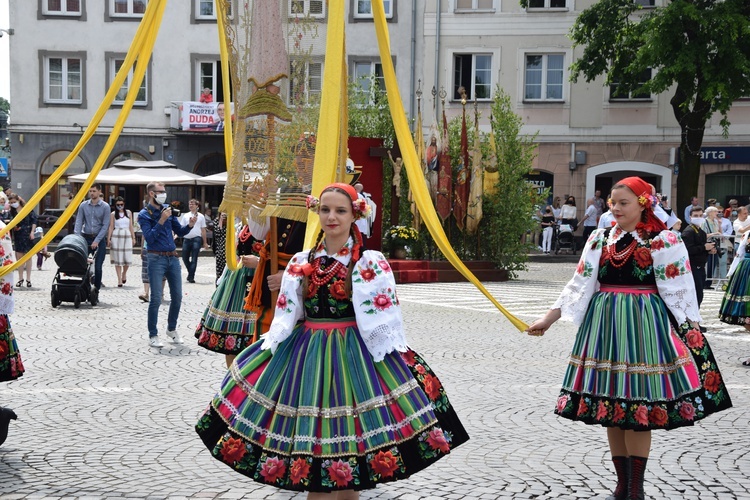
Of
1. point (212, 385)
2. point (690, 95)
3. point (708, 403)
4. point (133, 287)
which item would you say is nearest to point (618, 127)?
point (690, 95)

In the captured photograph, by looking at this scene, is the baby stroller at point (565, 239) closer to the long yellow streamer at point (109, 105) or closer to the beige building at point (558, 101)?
the beige building at point (558, 101)

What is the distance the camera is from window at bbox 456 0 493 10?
107 feet

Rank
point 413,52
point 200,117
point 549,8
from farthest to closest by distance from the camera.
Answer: point 200,117 < point 413,52 < point 549,8

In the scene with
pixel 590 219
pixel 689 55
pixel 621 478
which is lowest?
pixel 621 478

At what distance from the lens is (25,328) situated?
41.6 ft

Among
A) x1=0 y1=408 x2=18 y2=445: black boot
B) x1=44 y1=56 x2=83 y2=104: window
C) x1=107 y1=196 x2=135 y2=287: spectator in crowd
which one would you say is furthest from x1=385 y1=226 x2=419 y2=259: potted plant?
x1=44 y1=56 x2=83 y2=104: window

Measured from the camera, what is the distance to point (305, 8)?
19.1 feet

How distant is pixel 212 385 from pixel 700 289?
24.8 feet

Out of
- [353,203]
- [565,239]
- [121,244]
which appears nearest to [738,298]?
[353,203]

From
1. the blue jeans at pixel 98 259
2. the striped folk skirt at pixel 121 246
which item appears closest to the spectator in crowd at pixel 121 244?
the striped folk skirt at pixel 121 246

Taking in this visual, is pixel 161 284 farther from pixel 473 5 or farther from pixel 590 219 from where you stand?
pixel 473 5

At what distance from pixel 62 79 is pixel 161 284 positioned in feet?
84.4

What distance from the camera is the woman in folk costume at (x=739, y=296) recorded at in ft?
36.5

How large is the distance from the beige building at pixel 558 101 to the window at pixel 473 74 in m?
0.03
